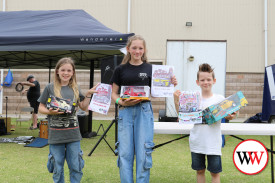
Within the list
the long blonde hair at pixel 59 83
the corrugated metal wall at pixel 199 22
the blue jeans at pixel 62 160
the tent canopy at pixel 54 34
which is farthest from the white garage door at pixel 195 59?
the corrugated metal wall at pixel 199 22

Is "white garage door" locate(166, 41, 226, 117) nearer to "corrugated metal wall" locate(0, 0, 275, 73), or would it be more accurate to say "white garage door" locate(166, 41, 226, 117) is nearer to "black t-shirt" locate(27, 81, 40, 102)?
"black t-shirt" locate(27, 81, 40, 102)

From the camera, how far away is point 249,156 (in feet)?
8.43

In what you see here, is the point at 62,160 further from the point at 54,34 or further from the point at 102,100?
the point at 54,34

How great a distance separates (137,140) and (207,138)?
66 cm

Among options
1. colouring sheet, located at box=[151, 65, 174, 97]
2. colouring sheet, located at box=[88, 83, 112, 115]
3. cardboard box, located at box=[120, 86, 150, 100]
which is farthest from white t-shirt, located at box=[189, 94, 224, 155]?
colouring sheet, located at box=[88, 83, 112, 115]

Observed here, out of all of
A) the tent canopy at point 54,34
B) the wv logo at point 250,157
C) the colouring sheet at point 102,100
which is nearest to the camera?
the wv logo at point 250,157

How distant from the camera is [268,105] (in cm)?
727

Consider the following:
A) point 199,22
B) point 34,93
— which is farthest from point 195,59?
point 199,22

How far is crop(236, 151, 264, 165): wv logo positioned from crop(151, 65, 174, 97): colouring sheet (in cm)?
93

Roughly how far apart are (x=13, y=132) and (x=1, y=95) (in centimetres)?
717

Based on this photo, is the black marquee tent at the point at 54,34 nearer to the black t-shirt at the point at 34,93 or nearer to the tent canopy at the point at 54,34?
the tent canopy at the point at 54,34

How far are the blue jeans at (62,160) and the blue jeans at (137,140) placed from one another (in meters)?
0.48

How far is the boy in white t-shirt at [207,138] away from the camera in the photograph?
2416 mm

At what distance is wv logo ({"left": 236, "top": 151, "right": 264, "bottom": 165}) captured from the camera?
2.56m
